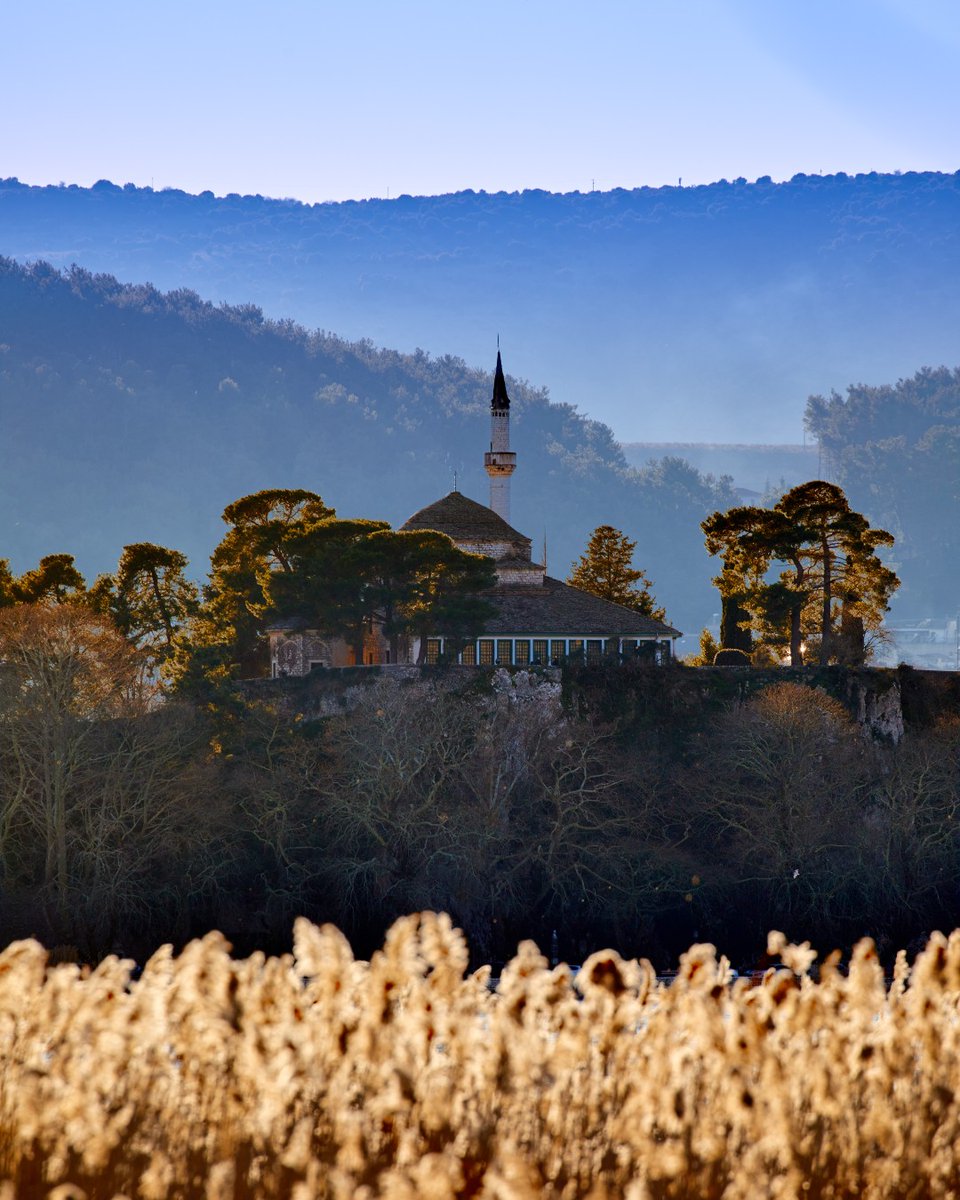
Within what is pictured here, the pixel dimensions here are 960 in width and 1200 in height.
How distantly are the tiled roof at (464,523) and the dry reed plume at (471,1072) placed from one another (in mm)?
55045

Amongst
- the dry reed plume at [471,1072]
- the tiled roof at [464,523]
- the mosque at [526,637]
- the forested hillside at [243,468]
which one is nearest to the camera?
the dry reed plume at [471,1072]

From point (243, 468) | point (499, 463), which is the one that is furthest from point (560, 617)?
point (243, 468)

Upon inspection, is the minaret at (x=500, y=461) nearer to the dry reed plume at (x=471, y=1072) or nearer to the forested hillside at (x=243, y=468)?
the dry reed plume at (x=471, y=1072)

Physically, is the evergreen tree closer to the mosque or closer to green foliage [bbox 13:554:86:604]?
the mosque

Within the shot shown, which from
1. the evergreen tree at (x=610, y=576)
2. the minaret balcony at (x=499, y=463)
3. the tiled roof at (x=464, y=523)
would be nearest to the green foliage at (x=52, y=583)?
the tiled roof at (x=464, y=523)

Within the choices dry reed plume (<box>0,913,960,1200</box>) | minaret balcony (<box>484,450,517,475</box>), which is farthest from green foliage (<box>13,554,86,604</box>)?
dry reed plume (<box>0,913,960,1200</box>)

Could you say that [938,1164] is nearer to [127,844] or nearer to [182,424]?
[127,844]

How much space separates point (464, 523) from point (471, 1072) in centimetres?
5688

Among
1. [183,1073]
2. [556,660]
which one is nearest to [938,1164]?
[183,1073]

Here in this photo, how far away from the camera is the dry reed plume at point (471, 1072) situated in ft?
37.3

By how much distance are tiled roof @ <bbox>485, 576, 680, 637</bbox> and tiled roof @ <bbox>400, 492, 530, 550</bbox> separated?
3848mm

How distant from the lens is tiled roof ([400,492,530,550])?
6775 centimetres

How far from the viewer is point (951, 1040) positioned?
485 inches

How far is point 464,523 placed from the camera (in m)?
68.4
